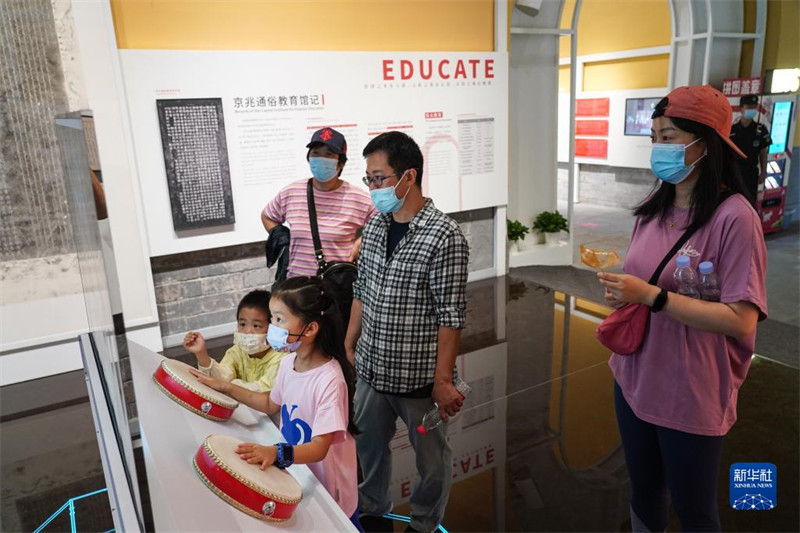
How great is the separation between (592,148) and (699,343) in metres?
9.25

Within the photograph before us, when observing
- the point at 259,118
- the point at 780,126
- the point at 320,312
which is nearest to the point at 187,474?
the point at 320,312

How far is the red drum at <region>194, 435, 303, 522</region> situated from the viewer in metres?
0.99

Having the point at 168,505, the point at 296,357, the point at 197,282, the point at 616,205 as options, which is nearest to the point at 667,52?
the point at 616,205

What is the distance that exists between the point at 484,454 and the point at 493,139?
3.51 meters

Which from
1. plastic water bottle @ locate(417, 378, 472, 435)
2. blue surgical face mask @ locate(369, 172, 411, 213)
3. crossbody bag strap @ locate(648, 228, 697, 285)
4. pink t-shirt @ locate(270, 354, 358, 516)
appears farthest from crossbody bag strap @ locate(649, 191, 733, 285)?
pink t-shirt @ locate(270, 354, 358, 516)

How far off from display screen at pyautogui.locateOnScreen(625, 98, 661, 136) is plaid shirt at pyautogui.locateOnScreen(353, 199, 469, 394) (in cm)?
807

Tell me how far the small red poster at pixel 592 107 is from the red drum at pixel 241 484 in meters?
9.91

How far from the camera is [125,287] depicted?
13.1 feet

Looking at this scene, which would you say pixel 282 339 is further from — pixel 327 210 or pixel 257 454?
pixel 327 210

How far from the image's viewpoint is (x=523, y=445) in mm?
2953

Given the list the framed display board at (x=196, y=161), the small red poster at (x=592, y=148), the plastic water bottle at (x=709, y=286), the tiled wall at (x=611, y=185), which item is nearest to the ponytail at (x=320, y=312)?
the plastic water bottle at (x=709, y=286)

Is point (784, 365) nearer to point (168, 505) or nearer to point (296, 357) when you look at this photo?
point (296, 357)

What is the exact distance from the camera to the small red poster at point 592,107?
383 inches

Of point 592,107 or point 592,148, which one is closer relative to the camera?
point 592,107
